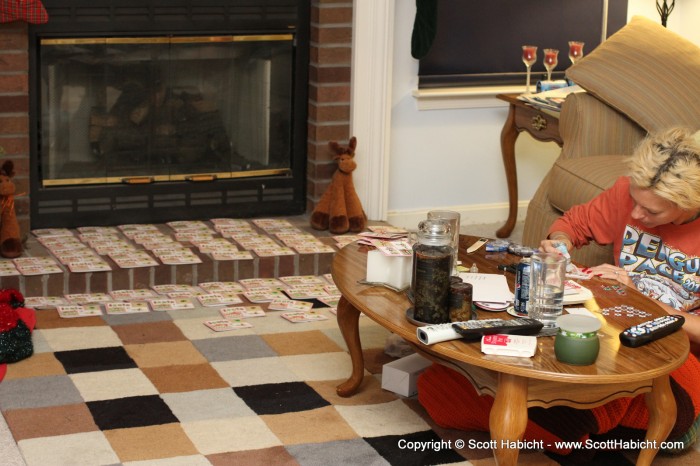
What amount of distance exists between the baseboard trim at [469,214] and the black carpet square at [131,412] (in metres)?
1.94

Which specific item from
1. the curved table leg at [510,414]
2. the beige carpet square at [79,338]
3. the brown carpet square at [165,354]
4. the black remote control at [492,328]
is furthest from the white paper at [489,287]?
the beige carpet square at [79,338]

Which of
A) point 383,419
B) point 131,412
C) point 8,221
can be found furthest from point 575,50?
point 131,412

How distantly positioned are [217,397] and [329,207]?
1.51 metres

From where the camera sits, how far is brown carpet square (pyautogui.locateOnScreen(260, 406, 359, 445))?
9.18ft

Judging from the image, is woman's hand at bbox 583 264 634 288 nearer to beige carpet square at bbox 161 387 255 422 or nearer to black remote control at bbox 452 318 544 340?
black remote control at bbox 452 318 544 340

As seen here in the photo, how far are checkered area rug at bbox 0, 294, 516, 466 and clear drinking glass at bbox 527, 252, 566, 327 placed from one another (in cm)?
45

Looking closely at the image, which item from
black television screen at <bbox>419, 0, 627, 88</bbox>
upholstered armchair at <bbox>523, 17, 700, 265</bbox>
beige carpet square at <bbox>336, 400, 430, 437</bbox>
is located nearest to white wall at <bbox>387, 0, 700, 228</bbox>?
black television screen at <bbox>419, 0, 627, 88</bbox>

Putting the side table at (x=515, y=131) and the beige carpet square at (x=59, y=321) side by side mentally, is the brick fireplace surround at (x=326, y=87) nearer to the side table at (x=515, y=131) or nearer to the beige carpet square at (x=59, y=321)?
the side table at (x=515, y=131)

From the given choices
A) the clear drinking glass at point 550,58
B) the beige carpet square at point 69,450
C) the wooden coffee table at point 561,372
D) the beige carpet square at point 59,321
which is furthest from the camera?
the clear drinking glass at point 550,58

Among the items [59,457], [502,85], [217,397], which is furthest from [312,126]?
[59,457]

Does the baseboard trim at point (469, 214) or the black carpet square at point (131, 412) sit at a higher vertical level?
the baseboard trim at point (469, 214)

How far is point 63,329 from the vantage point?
3488 millimetres

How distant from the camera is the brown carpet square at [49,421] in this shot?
9.09ft

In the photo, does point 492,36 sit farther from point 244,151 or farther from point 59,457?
point 59,457
